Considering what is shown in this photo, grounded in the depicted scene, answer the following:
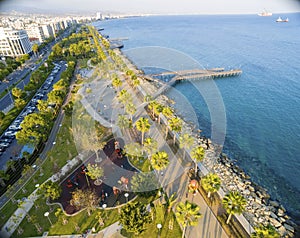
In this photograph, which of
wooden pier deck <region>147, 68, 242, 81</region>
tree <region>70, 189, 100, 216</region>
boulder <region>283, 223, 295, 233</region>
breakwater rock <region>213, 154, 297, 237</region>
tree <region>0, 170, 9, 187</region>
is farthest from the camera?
wooden pier deck <region>147, 68, 242, 81</region>

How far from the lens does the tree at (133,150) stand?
38.6m

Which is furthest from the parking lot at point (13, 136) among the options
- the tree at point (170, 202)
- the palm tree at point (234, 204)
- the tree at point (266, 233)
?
the tree at point (266, 233)

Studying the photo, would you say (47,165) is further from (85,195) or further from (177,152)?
(177,152)

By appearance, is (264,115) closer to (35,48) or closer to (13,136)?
(13,136)

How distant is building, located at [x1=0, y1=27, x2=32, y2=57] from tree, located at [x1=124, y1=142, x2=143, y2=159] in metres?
114

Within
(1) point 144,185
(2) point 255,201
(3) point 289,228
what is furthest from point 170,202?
(3) point 289,228

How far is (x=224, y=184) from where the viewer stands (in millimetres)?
35812

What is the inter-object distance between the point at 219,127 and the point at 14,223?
1949 inches

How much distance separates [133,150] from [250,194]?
22603mm

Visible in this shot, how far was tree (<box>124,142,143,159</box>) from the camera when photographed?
38.6 metres

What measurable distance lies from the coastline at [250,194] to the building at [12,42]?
120 metres

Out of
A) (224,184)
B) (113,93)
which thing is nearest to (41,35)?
(113,93)

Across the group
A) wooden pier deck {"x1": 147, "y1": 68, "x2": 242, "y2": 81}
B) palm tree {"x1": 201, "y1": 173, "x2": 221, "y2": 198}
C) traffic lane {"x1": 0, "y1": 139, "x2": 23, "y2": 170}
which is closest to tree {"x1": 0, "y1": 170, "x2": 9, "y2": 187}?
traffic lane {"x1": 0, "y1": 139, "x2": 23, "y2": 170}

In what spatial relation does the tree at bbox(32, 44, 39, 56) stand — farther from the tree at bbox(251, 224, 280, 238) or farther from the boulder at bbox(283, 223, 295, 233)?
the boulder at bbox(283, 223, 295, 233)
